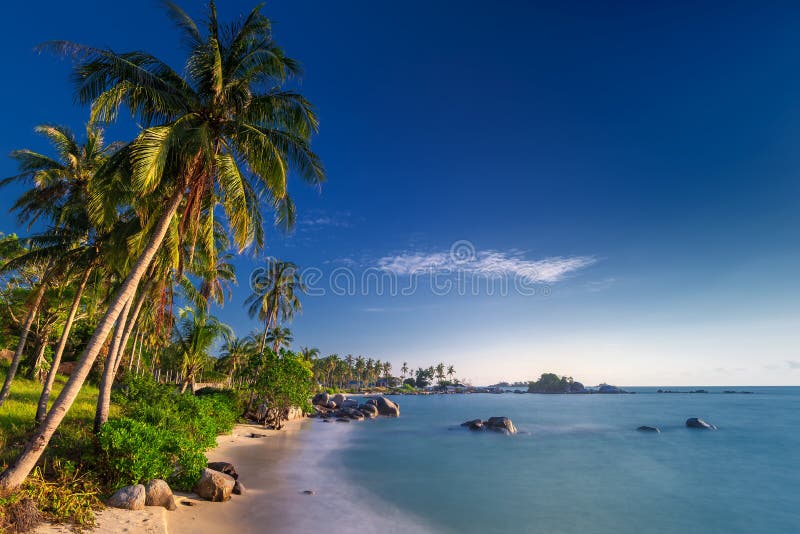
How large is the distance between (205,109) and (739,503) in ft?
87.3

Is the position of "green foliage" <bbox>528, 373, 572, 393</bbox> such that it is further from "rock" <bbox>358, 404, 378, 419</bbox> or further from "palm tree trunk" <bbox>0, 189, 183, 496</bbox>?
"palm tree trunk" <bbox>0, 189, 183, 496</bbox>

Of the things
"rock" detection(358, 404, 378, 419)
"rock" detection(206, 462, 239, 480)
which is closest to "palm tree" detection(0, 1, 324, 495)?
"rock" detection(206, 462, 239, 480)

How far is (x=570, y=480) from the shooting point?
19156 millimetres

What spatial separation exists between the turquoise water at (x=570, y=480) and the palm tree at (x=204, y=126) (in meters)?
10.6

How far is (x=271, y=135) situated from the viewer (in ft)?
38.4

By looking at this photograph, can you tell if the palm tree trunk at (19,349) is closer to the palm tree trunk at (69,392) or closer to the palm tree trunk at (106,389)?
the palm tree trunk at (106,389)

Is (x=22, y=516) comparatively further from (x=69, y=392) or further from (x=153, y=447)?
(x=153, y=447)

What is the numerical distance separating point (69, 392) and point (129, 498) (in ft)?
8.85

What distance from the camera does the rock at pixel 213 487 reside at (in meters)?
10.9

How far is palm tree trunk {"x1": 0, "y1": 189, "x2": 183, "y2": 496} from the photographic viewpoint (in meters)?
7.28

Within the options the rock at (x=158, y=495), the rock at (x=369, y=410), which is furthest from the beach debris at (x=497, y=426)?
the rock at (x=158, y=495)

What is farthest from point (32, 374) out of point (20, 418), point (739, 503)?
point (739, 503)

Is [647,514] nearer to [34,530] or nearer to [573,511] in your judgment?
[573,511]

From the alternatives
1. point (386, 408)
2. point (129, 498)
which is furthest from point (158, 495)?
point (386, 408)
